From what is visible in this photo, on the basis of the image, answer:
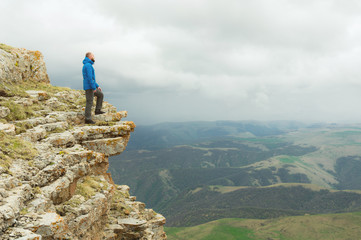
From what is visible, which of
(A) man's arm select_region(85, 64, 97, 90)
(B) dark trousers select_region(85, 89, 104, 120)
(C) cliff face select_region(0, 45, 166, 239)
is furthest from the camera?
(B) dark trousers select_region(85, 89, 104, 120)

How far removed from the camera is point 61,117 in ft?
65.4

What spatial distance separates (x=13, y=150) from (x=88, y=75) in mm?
9908

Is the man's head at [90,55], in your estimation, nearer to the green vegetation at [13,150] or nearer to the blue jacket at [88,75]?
the blue jacket at [88,75]

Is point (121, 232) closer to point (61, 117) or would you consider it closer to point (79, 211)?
point (79, 211)

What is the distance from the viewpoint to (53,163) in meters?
13.7

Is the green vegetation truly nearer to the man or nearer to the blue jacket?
the man

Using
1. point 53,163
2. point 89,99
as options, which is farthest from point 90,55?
point 53,163

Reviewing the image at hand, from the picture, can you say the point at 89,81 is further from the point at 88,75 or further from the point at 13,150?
the point at 13,150

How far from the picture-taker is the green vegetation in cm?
1161

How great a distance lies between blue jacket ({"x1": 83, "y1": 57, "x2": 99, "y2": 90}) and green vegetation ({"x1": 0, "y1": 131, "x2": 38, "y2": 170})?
8222 mm

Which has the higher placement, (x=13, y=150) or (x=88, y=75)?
(x=88, y=75)

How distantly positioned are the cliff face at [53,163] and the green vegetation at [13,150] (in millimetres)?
44

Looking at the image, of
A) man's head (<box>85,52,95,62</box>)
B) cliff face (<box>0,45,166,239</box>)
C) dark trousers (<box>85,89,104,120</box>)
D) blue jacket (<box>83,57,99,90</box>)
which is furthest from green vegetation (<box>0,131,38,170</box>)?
man's head (<box>85,52,95,62</box>)

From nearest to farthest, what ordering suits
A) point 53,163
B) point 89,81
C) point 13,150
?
point 13,150, point 53,163, point 89,81
